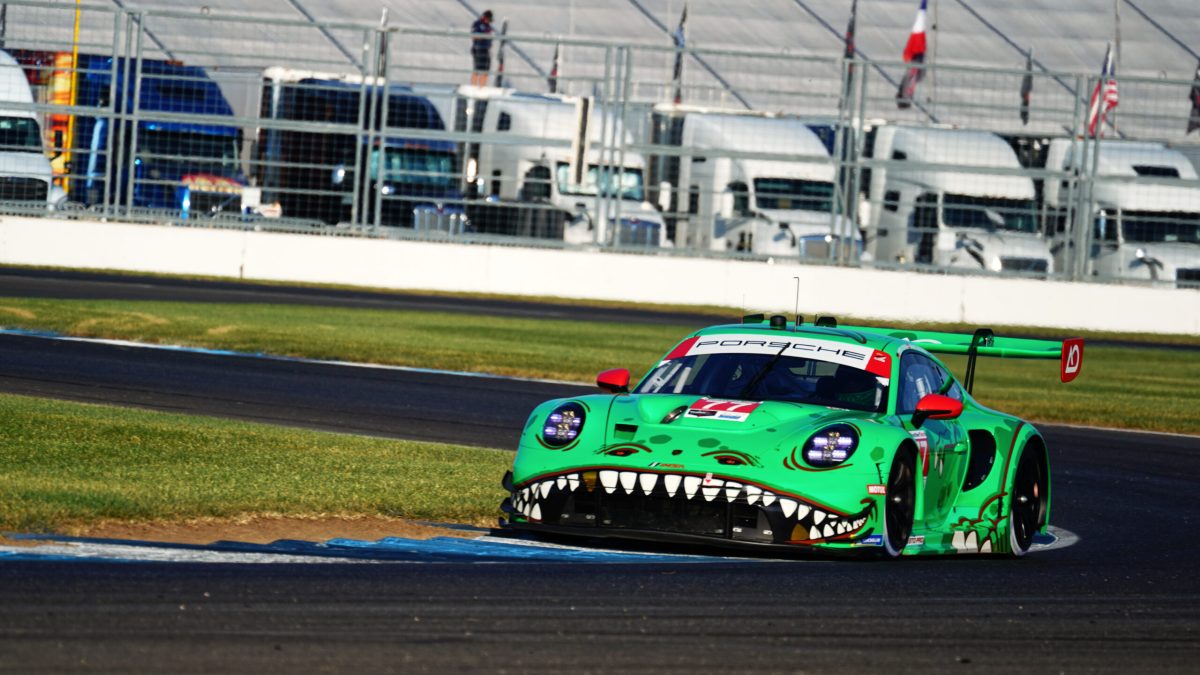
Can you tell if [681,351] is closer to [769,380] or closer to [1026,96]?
[769,380]

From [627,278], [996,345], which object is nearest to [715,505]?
[996,345]

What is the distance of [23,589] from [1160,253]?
24.6 m

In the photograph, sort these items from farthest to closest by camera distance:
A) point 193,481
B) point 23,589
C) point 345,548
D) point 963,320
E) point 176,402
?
point 963,320 < point 176,402 < point 193,481 < point 345,548 < point 23,589

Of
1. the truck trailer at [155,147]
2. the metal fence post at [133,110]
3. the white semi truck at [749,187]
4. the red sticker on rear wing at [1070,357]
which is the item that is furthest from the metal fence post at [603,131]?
the red sticker on rear wing at [1070,357]

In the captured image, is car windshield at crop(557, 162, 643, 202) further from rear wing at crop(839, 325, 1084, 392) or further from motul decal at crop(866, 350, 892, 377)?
motul decal at crop(866, 350, 892, 377)

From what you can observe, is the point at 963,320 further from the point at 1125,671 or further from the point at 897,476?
the point at 1125,671

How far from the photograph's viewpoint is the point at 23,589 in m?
5.83

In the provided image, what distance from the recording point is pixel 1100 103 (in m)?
28.5

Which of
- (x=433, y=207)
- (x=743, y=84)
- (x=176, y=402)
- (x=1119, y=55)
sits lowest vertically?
(x=176, y=402)

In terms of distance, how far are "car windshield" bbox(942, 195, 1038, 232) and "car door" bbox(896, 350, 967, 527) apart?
1885cm

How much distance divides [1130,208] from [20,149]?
1663cm

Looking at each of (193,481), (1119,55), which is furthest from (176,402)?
(1119,55)

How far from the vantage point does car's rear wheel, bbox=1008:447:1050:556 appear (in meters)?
9.23

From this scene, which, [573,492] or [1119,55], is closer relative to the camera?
[573,492]
